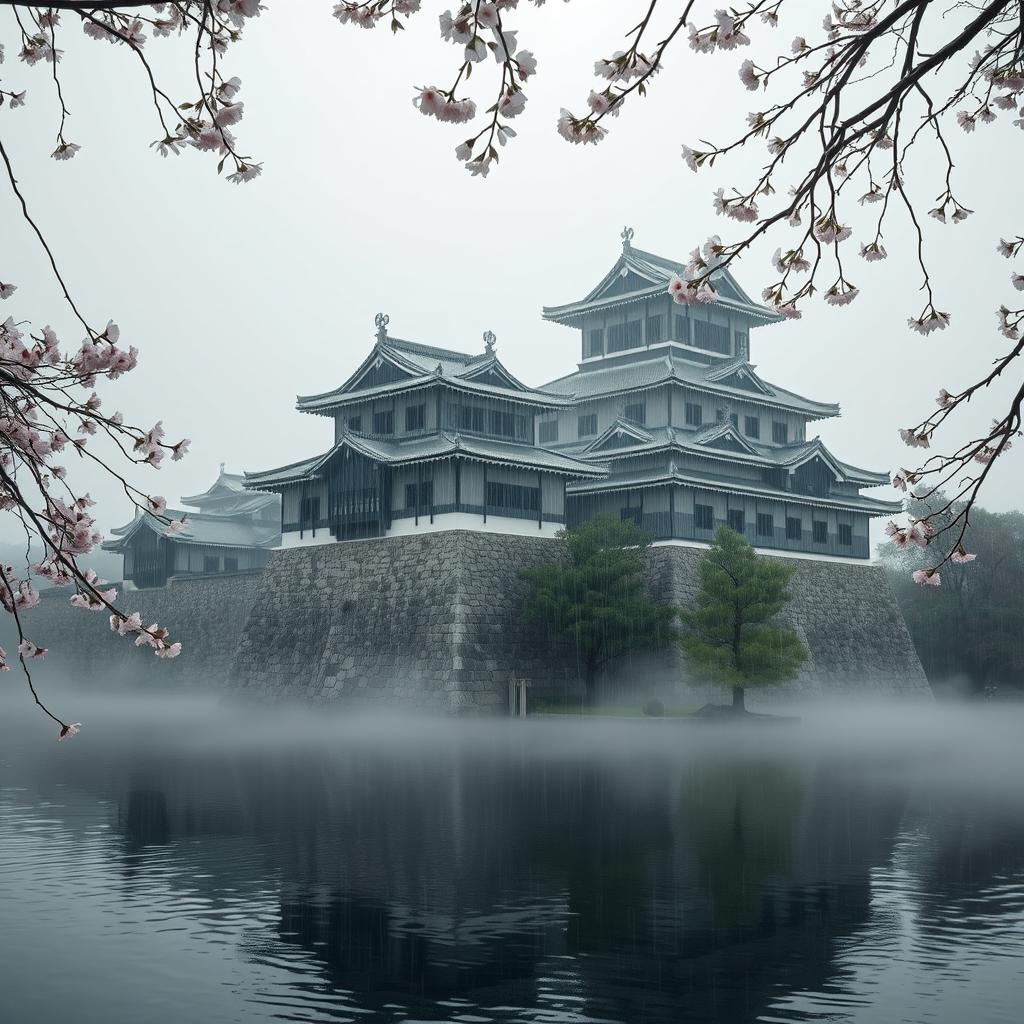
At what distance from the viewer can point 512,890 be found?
14078 mm

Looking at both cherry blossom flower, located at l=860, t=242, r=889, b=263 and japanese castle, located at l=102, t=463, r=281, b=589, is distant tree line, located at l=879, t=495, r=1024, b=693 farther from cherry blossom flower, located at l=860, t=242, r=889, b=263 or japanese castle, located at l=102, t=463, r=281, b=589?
cherry blossom flower, located at l=860, t=242, r=889, b=263

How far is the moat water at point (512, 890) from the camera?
10.1 metres

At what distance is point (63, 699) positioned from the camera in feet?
189

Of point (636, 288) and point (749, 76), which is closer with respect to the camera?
point (749, 76)

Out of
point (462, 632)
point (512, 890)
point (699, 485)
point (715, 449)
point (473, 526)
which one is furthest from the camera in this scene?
point (715, 449)

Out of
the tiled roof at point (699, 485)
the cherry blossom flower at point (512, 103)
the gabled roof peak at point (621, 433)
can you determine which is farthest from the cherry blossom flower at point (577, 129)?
the gabled roof peak at point (621, 433)

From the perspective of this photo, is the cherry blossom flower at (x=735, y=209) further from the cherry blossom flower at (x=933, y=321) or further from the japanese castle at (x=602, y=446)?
the japanese castle at (x=602, y=446)

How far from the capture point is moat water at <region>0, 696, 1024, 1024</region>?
33.1ft

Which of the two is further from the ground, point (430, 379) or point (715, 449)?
point (430, 379)

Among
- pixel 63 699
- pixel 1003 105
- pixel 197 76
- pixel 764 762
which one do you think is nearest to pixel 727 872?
pixel 1003 105

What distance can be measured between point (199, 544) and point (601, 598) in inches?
1083

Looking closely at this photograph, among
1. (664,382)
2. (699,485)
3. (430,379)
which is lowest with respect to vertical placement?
(699,485)

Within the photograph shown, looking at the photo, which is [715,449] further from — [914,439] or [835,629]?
[914,439]

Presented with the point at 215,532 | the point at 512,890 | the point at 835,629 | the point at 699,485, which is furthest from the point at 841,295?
the point at 215,532
